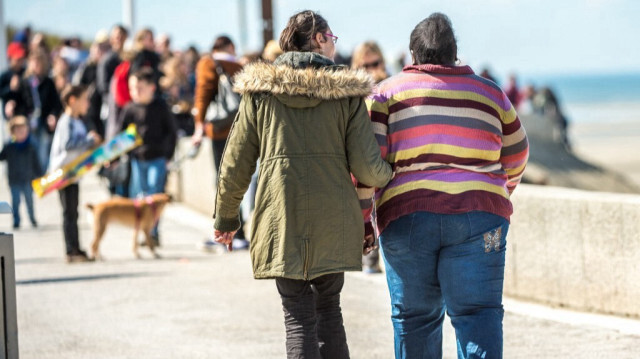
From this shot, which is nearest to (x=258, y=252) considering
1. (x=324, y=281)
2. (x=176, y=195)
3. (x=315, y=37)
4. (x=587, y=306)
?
(x=324, y=281)

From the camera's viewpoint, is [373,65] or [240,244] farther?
[240,244]

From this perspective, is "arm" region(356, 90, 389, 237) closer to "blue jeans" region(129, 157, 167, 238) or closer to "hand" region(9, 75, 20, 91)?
"blue jeans" region(129, 157, 167, 238)

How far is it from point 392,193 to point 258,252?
2.00 feet

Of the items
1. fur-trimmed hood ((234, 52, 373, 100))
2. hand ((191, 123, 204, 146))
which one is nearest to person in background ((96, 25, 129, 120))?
hand ((191, 123, 204, 146))

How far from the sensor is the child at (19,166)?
1291 centimetres

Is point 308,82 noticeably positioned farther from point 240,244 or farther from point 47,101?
point 47,101

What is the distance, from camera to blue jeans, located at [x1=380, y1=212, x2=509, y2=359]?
4727 millimetres

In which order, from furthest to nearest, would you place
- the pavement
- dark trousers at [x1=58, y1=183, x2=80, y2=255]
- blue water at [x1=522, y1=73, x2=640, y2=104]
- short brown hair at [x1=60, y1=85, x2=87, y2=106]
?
blue water at [x1=522, y1=73, x2=640, y2=104] → dark trousers at [x1=58, y1=183, x2=80, y2=255] → short brown hair at [x1=60, y1=85, x2=87, y2=106] → the pavement

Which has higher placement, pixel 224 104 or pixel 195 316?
pixel 224 104

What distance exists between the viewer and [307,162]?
477 centimetres

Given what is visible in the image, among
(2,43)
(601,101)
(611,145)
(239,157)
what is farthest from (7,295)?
(601,101)

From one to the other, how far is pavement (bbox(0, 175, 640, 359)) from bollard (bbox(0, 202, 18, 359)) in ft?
4.82

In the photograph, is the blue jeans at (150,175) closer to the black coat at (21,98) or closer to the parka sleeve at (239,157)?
the black coat at (21,98)

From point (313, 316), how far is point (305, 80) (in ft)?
3.28
